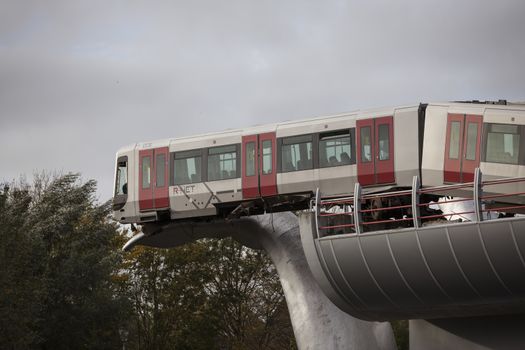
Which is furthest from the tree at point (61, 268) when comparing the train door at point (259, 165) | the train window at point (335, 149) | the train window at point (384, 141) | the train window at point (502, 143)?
the train window at point (502, 143)

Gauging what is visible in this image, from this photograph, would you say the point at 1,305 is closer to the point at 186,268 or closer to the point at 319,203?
the point at 319,203

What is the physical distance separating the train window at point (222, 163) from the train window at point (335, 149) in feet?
9.99

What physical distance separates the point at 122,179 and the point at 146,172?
1095 mm

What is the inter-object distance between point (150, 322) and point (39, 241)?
1998 cm

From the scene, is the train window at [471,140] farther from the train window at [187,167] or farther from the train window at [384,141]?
the train window at [187,167]

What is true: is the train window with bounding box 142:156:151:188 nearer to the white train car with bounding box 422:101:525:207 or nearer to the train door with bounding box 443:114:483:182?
the white train car with bounding box 422:101:525:207

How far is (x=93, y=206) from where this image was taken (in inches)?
2295

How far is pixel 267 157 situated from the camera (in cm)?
3428

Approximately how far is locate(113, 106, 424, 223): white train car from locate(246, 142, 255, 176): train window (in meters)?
0.03

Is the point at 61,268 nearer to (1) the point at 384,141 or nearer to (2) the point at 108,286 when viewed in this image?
(2) the point at 108,286

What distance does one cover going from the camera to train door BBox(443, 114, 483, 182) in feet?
99.3

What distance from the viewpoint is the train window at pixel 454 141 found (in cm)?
3067

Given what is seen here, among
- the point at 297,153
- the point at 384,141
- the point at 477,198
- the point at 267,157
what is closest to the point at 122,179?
the point at 267,157

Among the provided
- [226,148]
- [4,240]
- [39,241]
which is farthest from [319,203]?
[39,241]
